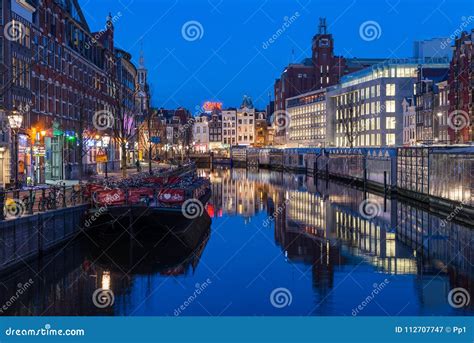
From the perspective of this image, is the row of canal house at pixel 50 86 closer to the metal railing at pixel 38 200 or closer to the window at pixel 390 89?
the metal railing at pixel 38 200

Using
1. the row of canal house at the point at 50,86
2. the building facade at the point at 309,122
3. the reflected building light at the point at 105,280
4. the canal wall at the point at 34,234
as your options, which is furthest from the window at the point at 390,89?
the reflected building light at the point at 105,280

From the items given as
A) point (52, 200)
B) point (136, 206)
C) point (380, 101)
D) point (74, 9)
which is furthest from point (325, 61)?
point (52, 200)

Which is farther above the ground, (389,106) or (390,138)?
(389,106)

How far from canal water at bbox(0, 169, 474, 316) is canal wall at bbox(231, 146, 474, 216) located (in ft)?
6.97

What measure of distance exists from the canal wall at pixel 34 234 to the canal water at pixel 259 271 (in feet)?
1.67

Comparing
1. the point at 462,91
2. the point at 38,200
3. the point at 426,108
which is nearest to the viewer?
the point at 38,200

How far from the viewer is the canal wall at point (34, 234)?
24016 millimetres

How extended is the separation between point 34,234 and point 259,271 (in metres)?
8.84

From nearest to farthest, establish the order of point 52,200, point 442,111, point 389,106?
point 52,200 → point 442,111 → point 389,106

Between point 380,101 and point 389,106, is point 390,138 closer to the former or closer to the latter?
point 389,106

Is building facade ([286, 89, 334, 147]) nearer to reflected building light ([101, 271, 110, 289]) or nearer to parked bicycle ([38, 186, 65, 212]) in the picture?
parked bicycle ([38, 186, 65, 212])

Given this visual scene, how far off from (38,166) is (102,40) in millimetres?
34733

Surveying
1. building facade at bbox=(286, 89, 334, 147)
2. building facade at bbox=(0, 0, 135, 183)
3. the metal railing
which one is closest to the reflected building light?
the metal railing

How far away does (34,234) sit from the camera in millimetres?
27016
